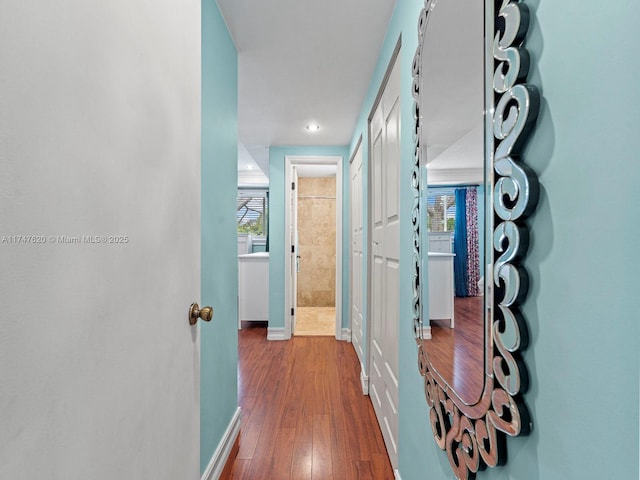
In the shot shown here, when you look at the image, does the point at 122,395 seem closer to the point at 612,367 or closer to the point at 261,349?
the point at 612,367

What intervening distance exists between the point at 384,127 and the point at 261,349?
105 inches

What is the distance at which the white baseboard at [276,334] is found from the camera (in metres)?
3.94

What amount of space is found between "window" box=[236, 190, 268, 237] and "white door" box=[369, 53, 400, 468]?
4617 mm

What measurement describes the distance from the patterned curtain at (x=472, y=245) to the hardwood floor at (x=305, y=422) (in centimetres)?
136

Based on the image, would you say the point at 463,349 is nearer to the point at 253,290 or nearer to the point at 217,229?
the point at 217,229

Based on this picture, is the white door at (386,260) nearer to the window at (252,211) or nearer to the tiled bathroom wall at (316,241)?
the tiled bathroom wall at (316,241)

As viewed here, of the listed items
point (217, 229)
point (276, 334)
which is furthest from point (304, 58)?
point (276, 334)

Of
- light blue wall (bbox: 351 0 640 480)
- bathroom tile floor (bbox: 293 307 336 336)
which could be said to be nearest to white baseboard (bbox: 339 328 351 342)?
bathroom tile floor (bbox: 293 307 336 336)

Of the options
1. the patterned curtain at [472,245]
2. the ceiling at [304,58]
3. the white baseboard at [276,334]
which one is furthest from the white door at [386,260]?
the white baseboard at [276,334]

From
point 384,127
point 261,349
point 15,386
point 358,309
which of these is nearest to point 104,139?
point 15,386

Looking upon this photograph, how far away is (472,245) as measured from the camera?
81 centimetres

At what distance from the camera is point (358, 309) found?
3.38m

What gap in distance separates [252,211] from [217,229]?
5308 millimetres

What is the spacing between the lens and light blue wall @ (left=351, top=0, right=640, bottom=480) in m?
0.40
